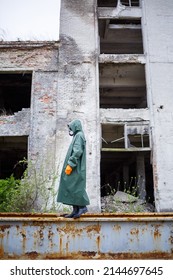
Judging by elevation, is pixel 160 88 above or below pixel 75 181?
above

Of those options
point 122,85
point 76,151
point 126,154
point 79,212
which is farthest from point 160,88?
point 79,212

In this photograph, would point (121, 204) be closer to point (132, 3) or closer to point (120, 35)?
point (120, 35)

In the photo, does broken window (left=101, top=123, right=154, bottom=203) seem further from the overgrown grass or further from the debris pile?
the overgrown grass

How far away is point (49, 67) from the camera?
35.7ft

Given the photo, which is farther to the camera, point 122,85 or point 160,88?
point 122,85

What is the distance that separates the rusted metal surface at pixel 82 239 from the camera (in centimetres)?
450

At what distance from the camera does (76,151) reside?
15.5 ft

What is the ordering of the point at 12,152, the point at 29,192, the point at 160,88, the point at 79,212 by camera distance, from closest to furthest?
the point at 79,212, the point at 29,192, the point at 160,88, the point at 12,152

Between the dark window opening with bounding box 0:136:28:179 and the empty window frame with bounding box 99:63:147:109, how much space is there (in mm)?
4309

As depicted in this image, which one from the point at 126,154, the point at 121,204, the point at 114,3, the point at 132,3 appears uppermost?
the point at 114,3

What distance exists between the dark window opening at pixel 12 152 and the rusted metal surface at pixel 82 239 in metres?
4.64

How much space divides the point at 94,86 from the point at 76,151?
20.9 ft

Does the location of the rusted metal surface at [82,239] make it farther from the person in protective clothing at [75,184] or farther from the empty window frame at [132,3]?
the empty window frame at [132,3]

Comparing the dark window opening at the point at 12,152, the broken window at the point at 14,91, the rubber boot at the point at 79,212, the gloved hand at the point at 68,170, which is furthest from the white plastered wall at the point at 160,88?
the gloved hand at the point at 68,170
